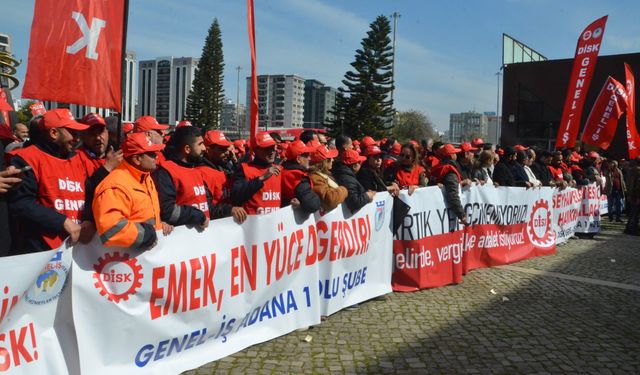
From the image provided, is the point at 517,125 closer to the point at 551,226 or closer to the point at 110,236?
the point at 551,226

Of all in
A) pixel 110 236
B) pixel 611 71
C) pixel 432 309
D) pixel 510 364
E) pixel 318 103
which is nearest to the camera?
pixel 110 236

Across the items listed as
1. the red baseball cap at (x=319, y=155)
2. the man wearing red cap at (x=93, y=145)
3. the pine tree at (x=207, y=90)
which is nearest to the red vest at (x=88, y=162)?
the man wearing red cap at (x=93, y=145)

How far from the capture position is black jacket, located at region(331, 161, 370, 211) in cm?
585

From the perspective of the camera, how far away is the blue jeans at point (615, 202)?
1580 cm

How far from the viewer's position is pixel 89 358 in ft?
11.5

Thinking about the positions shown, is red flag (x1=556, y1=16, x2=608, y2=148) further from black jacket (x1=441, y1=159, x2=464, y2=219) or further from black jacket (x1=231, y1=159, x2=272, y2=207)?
black jacket (x1=231, y1=159, x2=272, y2=207)

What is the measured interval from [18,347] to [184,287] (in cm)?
118

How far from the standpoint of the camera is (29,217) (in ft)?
11.6

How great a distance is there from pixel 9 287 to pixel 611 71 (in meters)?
38.5

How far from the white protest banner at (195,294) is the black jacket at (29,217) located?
259 mm

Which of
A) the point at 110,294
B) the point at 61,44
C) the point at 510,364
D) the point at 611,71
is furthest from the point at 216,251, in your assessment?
the point at 611,71

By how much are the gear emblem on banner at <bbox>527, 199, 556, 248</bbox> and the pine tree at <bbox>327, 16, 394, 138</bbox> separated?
3979 cm

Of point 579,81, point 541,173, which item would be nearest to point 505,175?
point 541,173

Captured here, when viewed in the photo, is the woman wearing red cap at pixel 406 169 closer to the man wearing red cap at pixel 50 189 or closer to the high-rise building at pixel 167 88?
the man wearing red cap at pixel 50 189
